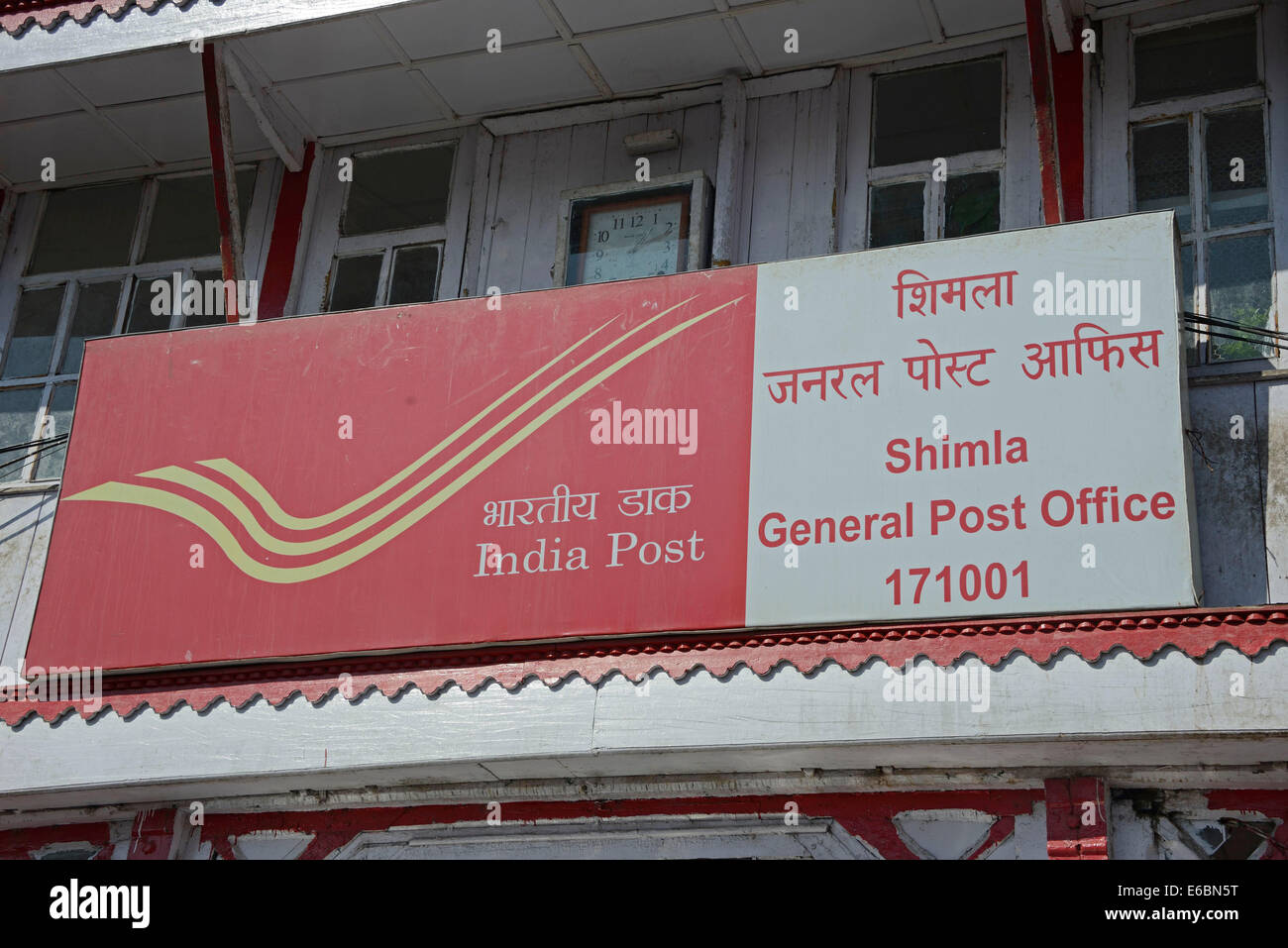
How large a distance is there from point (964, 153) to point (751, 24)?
122 centimetres

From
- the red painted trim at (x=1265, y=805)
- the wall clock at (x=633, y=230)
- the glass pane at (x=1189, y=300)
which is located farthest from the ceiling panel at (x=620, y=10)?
the red painted trim at (x=1265, y=805)

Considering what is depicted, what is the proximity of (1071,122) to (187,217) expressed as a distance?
500 centimetres

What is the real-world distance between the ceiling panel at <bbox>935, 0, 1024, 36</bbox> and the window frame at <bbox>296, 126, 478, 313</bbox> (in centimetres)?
264

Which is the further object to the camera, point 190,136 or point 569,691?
point 190,136

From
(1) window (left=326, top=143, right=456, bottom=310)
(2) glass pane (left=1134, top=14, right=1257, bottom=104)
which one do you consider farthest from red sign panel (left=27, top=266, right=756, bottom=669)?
(2) glass pane (left=1134, top=14, right=1257, bottom=104)

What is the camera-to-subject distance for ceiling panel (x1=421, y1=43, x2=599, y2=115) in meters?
8.90

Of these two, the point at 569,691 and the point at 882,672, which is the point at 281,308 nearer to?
the point at 569,691

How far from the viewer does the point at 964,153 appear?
27.3 feet

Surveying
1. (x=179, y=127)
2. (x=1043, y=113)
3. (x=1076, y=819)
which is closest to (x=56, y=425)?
(x=179, y=127)

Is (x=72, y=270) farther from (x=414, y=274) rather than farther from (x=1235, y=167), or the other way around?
(x=1235, y=167)

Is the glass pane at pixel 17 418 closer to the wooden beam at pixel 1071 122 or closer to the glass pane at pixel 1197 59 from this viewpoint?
the wooden beam at pixel 1071 122

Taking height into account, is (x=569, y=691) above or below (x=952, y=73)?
below
